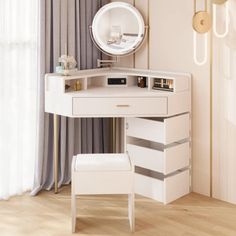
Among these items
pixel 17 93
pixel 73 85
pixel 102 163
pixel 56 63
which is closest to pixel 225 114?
pixel 102 163

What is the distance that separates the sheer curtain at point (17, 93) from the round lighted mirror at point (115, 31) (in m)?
0.55

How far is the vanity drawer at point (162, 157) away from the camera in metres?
3.69

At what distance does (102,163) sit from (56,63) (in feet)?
3.80

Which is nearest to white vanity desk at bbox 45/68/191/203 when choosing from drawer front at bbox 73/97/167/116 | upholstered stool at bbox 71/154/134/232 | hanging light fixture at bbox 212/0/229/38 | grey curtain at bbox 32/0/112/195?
drawer front at bbox 73/97/167/116

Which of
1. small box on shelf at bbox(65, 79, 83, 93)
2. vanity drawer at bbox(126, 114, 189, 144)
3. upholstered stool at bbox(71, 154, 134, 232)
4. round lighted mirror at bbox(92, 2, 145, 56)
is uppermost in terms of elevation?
round lighted mirror at bbox(92, 2, 145, 56)

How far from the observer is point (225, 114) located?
3672mm

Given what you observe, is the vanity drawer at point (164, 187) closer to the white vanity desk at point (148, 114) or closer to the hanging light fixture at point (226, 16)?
the white vanity desk at point (148, 114)

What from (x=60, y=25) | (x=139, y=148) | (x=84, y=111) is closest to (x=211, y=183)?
(x=139, y=148)

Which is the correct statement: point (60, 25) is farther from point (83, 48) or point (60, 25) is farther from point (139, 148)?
point (139, 148)

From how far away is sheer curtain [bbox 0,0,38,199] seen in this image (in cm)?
368

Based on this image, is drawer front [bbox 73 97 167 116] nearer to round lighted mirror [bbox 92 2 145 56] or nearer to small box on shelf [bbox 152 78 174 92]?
small box on shelf [bbox 152 78 174 92]

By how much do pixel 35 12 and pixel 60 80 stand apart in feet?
1.93

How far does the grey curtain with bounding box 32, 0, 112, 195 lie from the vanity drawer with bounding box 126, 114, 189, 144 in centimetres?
51

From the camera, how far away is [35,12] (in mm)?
3820
